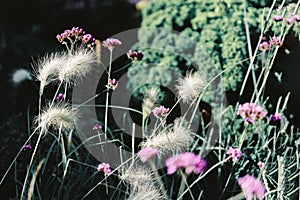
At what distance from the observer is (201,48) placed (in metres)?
2.81

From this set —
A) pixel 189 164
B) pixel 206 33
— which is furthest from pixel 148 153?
pixel 206 33

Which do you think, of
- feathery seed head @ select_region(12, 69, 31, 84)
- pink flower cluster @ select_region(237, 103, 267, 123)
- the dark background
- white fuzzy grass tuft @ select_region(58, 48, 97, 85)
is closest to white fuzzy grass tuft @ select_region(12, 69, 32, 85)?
feathery seed head @ select_region(12, 69, 31, 84)

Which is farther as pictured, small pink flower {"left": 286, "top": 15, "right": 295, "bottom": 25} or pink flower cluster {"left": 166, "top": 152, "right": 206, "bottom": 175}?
small pink flower {"left": 286, "top": 15, "right": 295, "bottom": 25}

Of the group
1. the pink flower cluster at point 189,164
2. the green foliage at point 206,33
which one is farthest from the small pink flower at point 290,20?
the pink flower cluster at point 189,164

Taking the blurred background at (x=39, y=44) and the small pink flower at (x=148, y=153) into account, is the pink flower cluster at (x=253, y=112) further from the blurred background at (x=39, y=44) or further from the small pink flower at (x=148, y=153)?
the blurred background at (x=39, y=44)

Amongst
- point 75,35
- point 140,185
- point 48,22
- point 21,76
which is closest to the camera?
point 140,185

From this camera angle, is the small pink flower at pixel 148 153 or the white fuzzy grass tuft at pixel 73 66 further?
the white fuzzy grass tuft at pixel 73 66

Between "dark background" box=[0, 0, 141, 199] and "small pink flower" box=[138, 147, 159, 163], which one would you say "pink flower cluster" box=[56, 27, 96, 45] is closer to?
"small pink flower" box=[138, 147, 159, 163]

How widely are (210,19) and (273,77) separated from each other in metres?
0.44

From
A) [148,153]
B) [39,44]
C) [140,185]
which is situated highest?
[39,44]

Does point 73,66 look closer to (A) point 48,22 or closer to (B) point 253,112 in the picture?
(B) point 253,112

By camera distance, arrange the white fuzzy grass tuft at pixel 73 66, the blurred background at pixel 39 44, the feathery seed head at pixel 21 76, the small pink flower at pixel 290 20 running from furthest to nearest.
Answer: the feathery seed head at pixel 21 76, the blurred background at pixel 39 44, the small pink flower at pixel 290 20, the white fuzzy grass tuft at pixel 73 66

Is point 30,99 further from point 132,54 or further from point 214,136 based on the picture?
point 132,54

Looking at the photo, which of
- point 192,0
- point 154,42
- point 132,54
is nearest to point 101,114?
point 154,42
